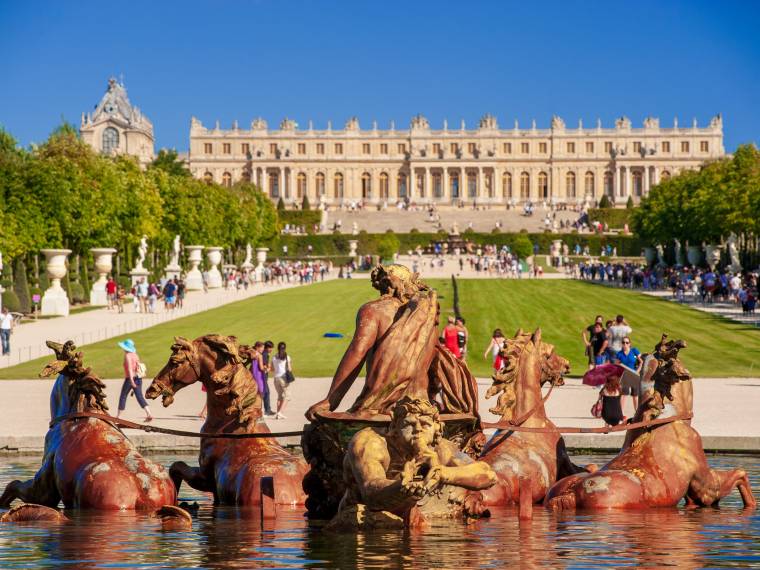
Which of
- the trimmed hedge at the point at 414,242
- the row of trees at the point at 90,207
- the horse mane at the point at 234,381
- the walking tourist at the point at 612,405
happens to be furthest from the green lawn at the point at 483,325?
the trimmed hedge at the point at 414,242

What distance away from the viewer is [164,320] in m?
40.1

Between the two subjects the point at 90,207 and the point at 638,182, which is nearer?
the point at 90,207

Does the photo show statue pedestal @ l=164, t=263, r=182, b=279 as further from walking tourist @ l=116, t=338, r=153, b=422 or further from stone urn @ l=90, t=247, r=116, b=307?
walking tourist @ l=116, t=338, r=153, b=422

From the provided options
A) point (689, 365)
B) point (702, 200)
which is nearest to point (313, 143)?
point (702, 200)

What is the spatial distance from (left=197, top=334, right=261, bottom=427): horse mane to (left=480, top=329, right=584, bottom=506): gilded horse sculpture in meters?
1.55

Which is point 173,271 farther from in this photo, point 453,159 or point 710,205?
point 453,159

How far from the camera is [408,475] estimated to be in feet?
23.5

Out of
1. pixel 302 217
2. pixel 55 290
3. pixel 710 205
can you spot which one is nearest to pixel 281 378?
pixel 55 290

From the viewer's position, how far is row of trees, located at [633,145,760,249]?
2184 inches

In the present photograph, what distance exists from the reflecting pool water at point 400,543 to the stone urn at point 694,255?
62395 mm

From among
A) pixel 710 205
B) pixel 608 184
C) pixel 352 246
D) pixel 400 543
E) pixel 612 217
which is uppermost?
pixel 608 184

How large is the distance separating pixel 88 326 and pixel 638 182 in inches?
4847

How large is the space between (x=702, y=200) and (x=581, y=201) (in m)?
83.9

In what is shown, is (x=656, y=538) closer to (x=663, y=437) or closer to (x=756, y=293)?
(x=663, y=437)
